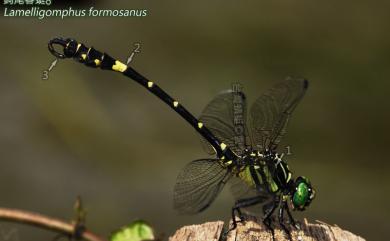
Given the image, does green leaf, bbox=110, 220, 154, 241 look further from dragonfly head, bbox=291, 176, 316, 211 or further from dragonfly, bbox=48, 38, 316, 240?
dragonfly head, bbox=291, 176, 316, 211

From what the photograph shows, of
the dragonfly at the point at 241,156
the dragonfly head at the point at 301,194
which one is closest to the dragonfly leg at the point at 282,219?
the dragonfly at the point at 241,156

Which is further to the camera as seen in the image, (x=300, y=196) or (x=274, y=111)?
(x=274, y=111)

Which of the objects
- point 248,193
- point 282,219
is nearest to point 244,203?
point 248,193

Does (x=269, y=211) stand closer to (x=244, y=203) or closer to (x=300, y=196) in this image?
(x=244, y=203)

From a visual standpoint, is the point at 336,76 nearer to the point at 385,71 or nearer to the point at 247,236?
the point at 385,71

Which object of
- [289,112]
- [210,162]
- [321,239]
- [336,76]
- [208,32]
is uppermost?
[208,32]

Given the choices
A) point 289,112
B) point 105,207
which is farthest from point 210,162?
point 105,207

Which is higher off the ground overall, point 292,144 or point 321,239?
point 292,144
